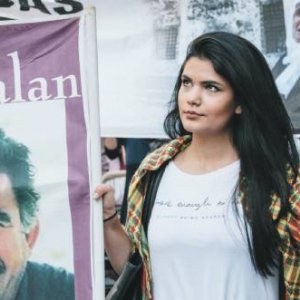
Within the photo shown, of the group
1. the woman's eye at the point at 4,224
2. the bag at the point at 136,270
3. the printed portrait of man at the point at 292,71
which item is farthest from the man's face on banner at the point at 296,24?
the woman's eye at the point at 4,224

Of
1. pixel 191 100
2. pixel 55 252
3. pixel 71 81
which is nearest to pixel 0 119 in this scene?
pixel 71 81

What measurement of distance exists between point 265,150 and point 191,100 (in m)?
0.24

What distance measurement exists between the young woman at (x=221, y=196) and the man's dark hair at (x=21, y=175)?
20cm

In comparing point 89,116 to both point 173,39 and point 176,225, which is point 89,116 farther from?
point 173,39

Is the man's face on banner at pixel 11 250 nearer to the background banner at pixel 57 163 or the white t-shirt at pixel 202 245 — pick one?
the background banner at pixel 57 163

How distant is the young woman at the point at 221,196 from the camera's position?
1.96m

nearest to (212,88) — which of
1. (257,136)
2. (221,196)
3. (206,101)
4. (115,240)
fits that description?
(206,101)

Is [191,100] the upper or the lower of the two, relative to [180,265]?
upper

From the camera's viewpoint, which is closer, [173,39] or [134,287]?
[134,287]

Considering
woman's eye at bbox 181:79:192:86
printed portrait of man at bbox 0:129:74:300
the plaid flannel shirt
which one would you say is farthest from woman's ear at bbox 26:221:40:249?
woman's eye at bbox 181:79:192:86

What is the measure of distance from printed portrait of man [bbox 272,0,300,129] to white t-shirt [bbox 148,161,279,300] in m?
0.53

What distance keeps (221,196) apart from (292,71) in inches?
27.0

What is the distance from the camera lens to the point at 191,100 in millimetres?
2023

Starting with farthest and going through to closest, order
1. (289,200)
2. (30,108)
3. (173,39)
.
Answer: (173,39)
(30,108)
(289,200)
